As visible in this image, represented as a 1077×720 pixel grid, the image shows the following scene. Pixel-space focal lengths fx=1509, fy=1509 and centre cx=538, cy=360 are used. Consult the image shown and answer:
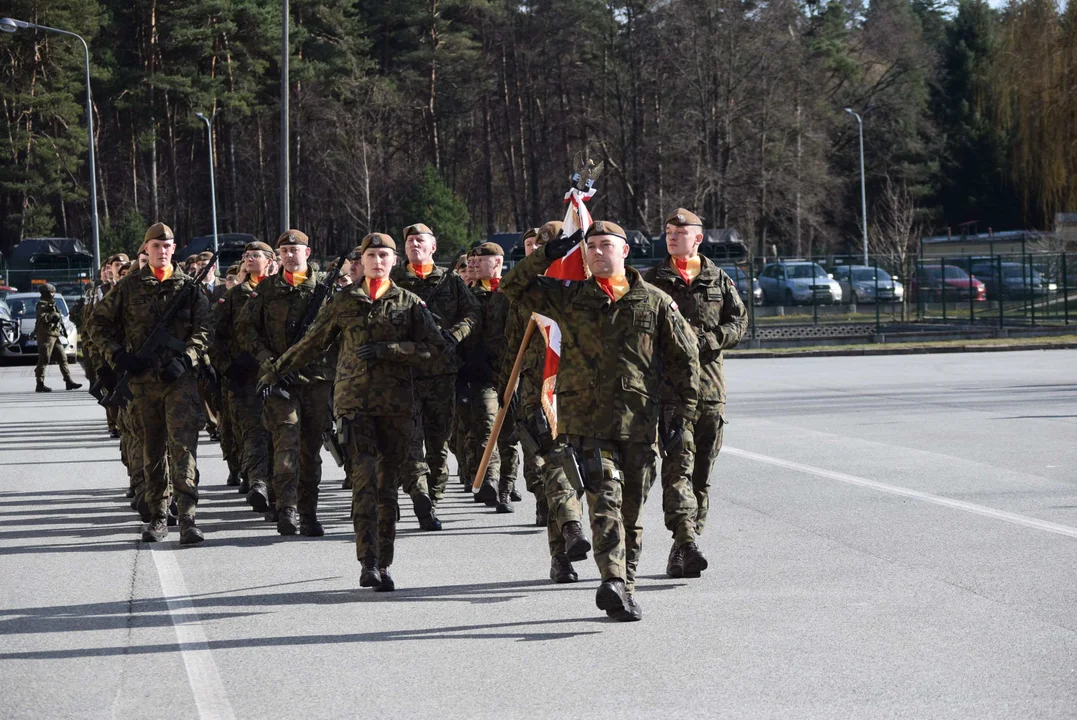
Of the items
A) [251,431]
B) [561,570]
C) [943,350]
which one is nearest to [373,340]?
[561,570]

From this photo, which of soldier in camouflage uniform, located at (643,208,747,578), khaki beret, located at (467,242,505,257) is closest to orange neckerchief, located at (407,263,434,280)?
khaki beret, located at (467,242,505,257)

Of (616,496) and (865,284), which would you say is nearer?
(616,496)

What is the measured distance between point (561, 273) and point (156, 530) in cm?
393

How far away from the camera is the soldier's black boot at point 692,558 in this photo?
8.16 m

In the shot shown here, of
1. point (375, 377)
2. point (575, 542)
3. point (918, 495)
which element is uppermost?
point (375, 377)

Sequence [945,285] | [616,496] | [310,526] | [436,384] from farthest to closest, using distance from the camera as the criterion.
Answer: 1. [945,285]
2. [436,384]
3. [310,526]
4. [616,496]

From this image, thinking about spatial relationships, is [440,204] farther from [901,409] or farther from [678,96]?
[901,409]

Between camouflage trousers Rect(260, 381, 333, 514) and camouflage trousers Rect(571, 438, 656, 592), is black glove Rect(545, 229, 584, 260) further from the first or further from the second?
camouflage trousers Rect(260, 381, 333, 514)

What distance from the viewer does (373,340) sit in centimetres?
855

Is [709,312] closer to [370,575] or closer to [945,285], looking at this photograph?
[370,575]

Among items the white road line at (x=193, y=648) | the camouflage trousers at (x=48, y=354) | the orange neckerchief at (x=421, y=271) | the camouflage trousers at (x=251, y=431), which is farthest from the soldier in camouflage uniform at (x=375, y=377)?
the camouflage trousers at (x=48, y=354)

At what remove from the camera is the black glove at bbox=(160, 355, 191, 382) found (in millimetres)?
9742

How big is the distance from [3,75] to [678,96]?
31.1 m

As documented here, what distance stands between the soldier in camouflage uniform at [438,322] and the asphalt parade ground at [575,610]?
18.2 inches
